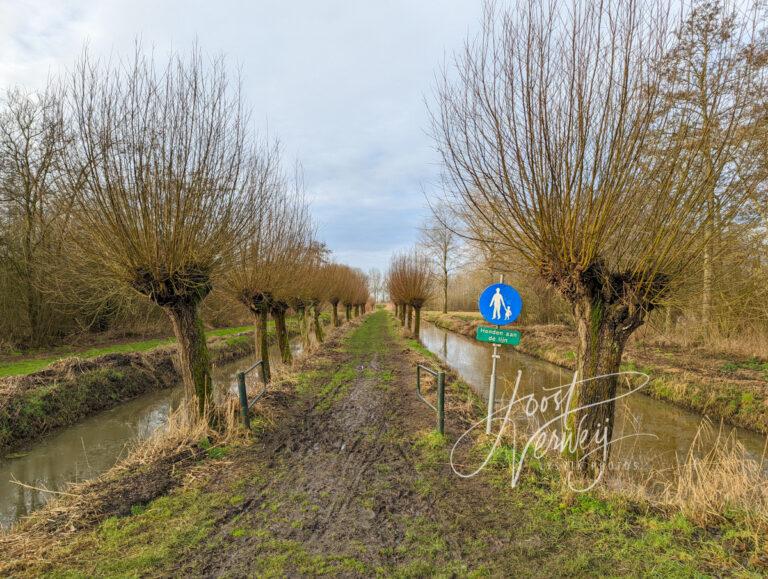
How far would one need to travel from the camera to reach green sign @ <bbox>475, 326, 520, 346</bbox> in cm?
494

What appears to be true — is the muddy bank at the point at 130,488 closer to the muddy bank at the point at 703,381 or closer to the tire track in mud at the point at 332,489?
the tire track in mud at the point at 332,489

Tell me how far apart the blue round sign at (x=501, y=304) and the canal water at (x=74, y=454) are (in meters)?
5.52

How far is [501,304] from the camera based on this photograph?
5.21 metres

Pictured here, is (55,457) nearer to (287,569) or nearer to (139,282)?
(139,282)

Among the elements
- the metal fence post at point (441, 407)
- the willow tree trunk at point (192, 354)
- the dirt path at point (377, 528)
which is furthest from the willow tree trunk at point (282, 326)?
the metal fence post at point (441, 407)

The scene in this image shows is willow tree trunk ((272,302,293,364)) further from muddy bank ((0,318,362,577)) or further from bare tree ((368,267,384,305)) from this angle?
bare tree ((368,267,384,305))

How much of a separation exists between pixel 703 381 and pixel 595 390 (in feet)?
26.8

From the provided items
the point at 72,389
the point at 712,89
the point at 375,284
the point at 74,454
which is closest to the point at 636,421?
the point at 712,89

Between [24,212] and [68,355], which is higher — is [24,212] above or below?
above

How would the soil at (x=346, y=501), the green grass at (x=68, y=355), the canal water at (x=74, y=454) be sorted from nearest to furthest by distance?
the soil at (x=346, y=501) → the canal water at (x=74, y=454) → the green grass at (x=68, y=355)

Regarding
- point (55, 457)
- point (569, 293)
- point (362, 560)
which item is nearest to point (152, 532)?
point (362, 560)

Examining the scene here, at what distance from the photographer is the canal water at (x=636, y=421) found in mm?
6598

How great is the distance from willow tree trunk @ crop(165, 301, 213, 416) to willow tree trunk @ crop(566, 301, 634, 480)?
555 cm

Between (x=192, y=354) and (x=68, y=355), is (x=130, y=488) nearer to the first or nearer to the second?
(x=192, y=354)
